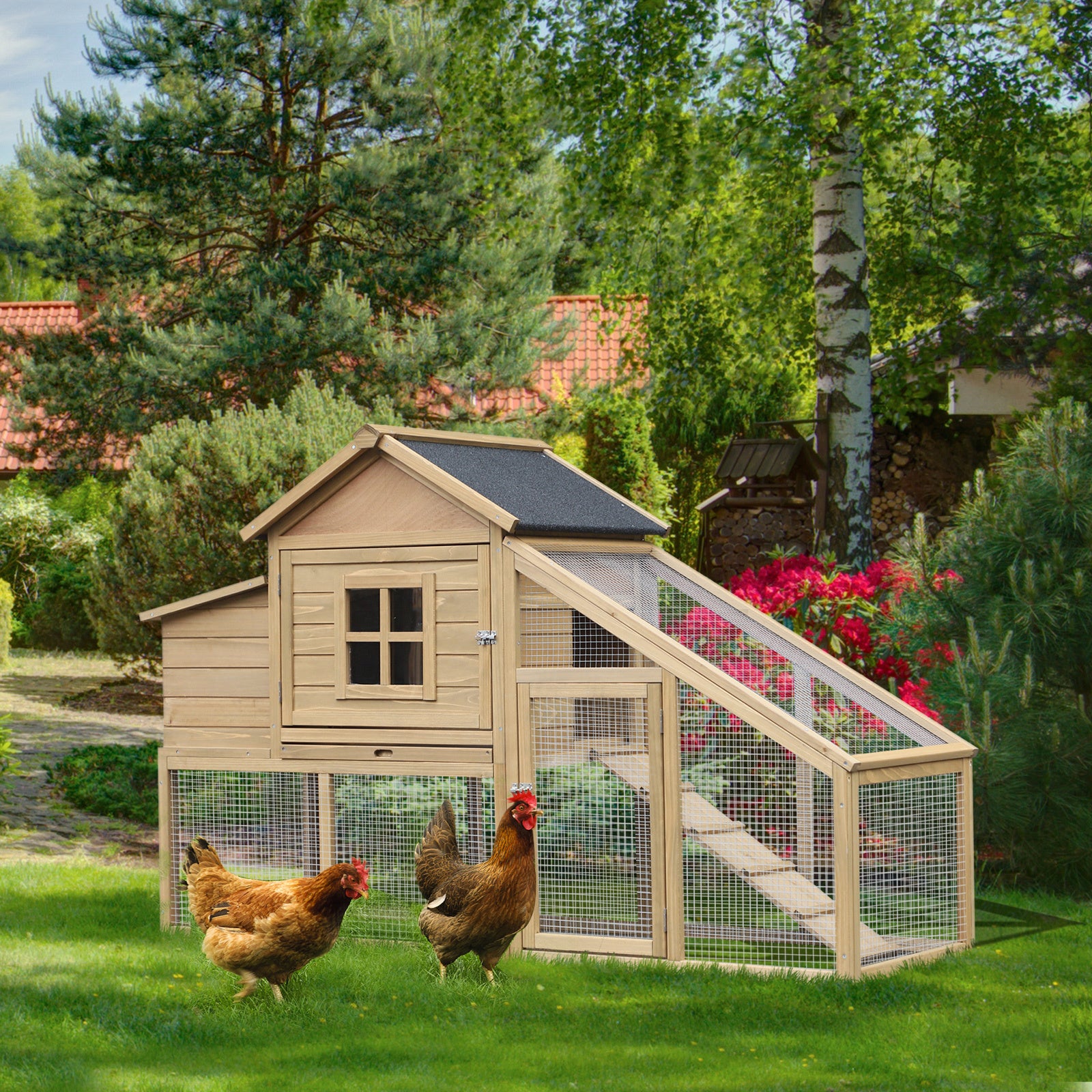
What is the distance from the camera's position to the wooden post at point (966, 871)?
6699mm

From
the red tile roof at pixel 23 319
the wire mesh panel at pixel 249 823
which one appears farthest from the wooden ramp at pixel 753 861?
the red tile roof at pixel 23 319

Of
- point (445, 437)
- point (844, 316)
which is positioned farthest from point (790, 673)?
point (844, 316)

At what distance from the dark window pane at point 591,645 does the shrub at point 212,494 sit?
225 inches

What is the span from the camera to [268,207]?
17875 millimetres

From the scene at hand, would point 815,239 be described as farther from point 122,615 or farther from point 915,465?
point 122,615

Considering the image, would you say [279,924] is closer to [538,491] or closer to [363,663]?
[363,663]

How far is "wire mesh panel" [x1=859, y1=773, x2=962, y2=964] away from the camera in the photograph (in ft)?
21.1

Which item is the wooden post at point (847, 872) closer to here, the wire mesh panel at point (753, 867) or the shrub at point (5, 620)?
the wire mesh panel at point (753, 867)

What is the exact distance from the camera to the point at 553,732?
6.88 meters

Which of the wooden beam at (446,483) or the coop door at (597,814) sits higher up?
the wooden beam at (446,483)

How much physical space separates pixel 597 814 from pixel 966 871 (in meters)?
1.74

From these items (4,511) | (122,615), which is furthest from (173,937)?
(4,511)

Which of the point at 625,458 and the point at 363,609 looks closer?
the point at 363,609

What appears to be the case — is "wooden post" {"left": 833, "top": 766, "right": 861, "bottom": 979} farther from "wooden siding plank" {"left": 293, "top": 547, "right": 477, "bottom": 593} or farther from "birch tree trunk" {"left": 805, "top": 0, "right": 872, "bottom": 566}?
"birch tree trunk" {"left": 805, "top": 0, "right": 872, "bottom": 566}
